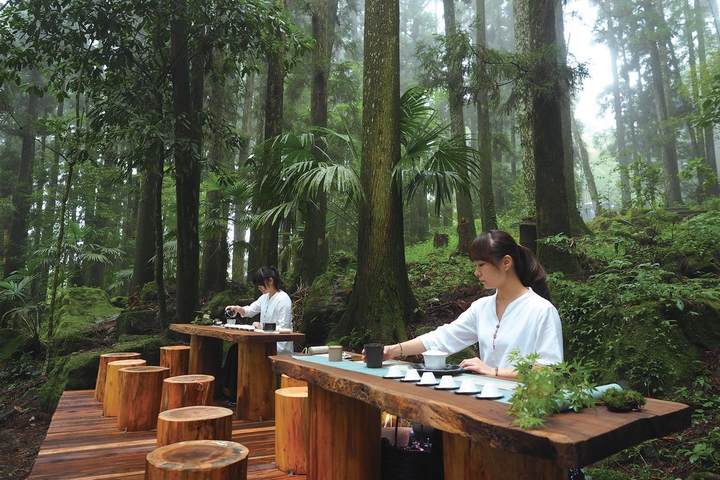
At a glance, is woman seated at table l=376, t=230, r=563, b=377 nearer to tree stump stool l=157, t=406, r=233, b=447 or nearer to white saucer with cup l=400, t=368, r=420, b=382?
white saucer with cup l=400, t=368, r=420, b=382

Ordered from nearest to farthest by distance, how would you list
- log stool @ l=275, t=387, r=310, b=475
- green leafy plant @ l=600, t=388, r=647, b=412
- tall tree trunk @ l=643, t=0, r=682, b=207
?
green leafy plant @ l=600, t=388, r=647, b=412 → log stool @ l=275, t=387, r=310, b=475 → tall tree trunk @ l=643, t=0, r=682, b=207

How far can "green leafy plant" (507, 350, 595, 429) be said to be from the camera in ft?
4.88

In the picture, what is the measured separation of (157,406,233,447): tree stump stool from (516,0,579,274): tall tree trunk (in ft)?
16.7

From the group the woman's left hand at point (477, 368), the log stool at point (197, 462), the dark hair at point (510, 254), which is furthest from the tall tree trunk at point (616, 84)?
the log stool at point (197, 462)

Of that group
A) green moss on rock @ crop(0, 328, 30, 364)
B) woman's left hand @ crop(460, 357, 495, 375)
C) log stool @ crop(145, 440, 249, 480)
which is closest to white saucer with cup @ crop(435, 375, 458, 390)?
woman's left hand @ crop(460, 357, 495, 375)

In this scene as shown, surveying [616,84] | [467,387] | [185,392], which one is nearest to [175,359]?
[185,392]

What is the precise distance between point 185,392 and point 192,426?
1.26 meters

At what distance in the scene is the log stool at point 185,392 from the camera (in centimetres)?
418

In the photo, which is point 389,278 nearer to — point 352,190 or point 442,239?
point 352,190

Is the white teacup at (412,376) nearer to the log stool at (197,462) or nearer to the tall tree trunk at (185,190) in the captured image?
the log stool at (197,462)

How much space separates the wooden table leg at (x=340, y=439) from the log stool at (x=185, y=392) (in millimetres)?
1883

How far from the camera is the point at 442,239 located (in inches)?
595

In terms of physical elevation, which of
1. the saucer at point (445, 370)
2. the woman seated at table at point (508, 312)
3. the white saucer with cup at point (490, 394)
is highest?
the woman seated at table at point (508, 312)

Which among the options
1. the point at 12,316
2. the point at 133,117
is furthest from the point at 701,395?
the point at 12,316
